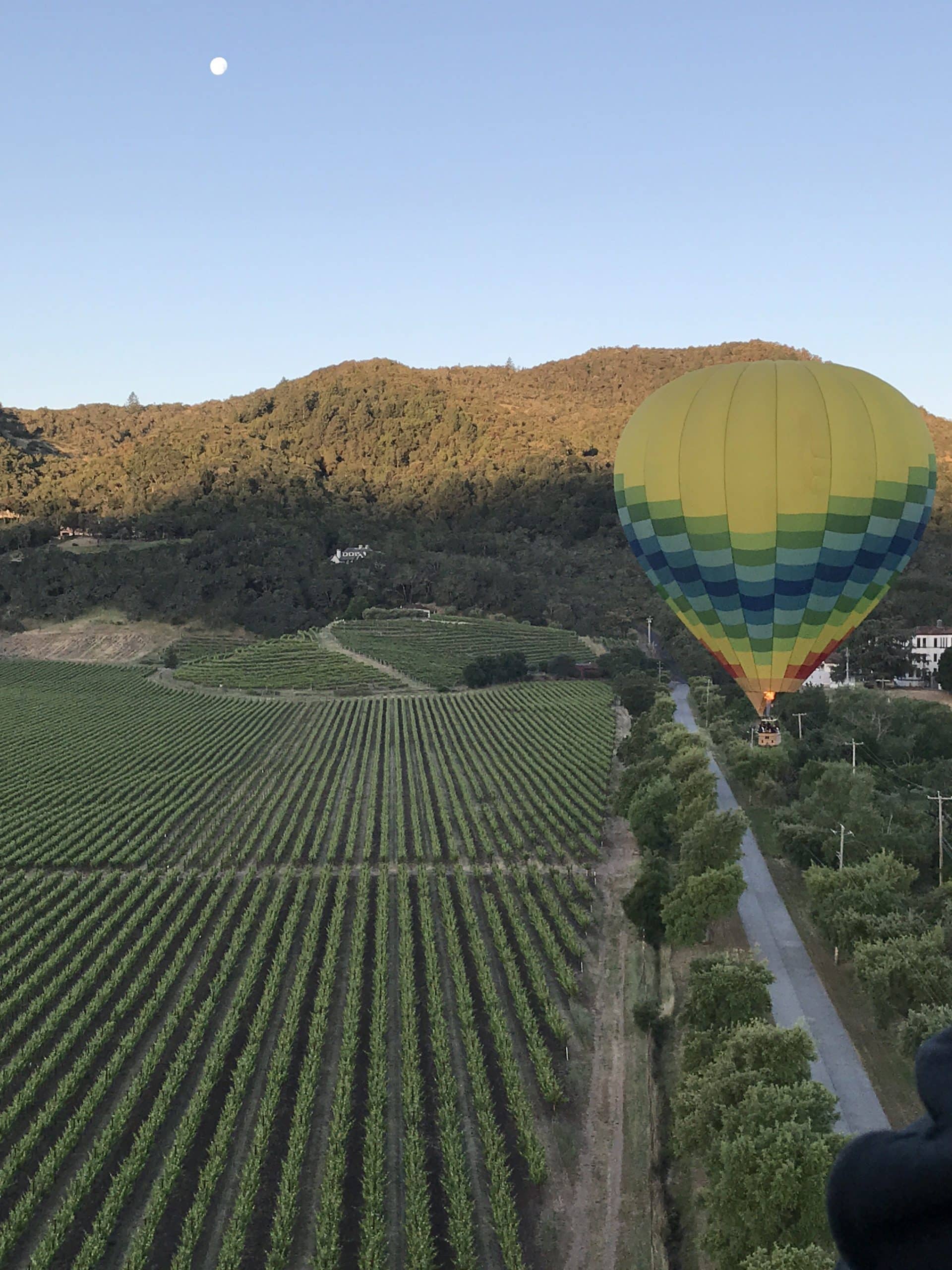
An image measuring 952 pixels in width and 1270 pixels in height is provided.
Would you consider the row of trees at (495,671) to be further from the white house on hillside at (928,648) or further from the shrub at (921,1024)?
the shrub at (921,1024)

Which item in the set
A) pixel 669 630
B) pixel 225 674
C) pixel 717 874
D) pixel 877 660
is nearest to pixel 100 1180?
pixel 717 874

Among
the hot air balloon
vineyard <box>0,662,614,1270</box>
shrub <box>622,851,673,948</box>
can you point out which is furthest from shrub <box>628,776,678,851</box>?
the hot air balloon

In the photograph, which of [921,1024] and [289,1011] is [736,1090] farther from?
[289,1011]

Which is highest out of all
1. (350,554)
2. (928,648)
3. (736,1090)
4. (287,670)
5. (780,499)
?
(350,554)

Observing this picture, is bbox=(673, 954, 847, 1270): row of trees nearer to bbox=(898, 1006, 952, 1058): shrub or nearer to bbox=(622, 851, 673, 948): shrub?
bbox=(898, 1006, 952, 1058): shrub

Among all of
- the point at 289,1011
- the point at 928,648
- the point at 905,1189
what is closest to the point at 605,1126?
the point at 289,1011

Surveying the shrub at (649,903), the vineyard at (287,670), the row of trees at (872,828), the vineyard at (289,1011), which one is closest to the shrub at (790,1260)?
the vineyard at (289,1011)
